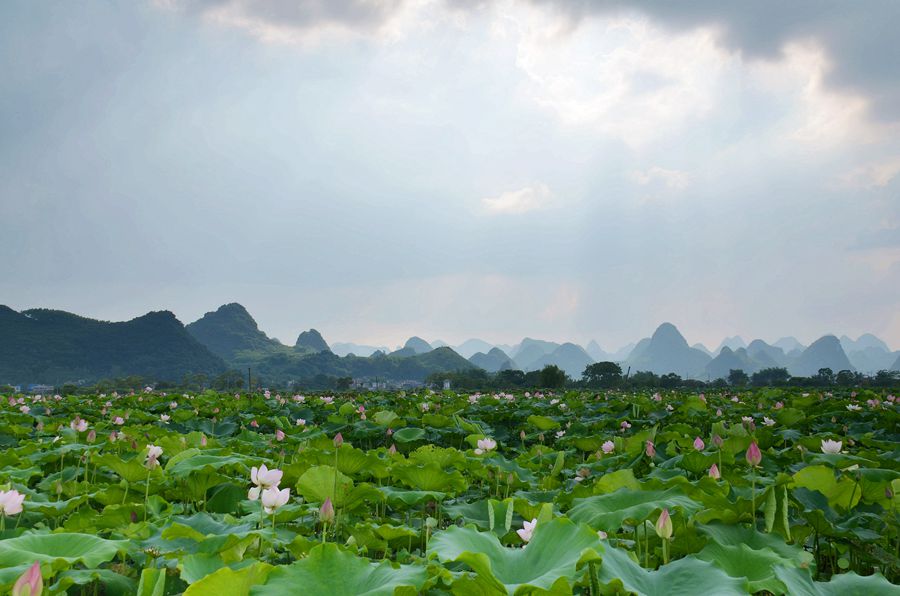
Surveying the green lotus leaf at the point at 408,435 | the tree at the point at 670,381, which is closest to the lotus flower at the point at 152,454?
the green lotus leaf at the point at 408,435

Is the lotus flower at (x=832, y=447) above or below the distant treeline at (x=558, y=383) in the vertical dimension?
above

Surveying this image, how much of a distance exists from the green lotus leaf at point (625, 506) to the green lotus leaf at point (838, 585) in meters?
0.56

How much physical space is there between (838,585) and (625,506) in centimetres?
85

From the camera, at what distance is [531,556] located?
179 centimetres

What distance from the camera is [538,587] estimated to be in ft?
4.64

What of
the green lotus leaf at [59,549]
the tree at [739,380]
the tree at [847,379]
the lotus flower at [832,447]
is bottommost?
the tree at [739,380]

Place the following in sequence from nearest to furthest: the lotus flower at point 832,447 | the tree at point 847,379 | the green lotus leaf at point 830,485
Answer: the green lotus leaf at point 830,485 → the lotus flower at point 832,447 → the tree at point 847,379

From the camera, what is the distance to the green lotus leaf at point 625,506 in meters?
2.22

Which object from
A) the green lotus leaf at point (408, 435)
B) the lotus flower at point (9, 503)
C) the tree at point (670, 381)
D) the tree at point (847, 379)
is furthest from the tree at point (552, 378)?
the lotus flower at point (9, 503)

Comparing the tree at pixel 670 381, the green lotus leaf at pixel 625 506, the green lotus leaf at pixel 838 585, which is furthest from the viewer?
the tree at pixel 670 381

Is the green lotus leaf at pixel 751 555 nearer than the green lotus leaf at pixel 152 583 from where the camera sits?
No

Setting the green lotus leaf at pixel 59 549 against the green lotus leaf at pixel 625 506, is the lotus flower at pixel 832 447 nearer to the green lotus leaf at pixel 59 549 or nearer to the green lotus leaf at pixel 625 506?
the green lotus leaf at pixel 625 506

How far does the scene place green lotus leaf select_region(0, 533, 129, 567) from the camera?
1.87 meters

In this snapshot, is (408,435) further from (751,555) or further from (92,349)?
(92,349)
